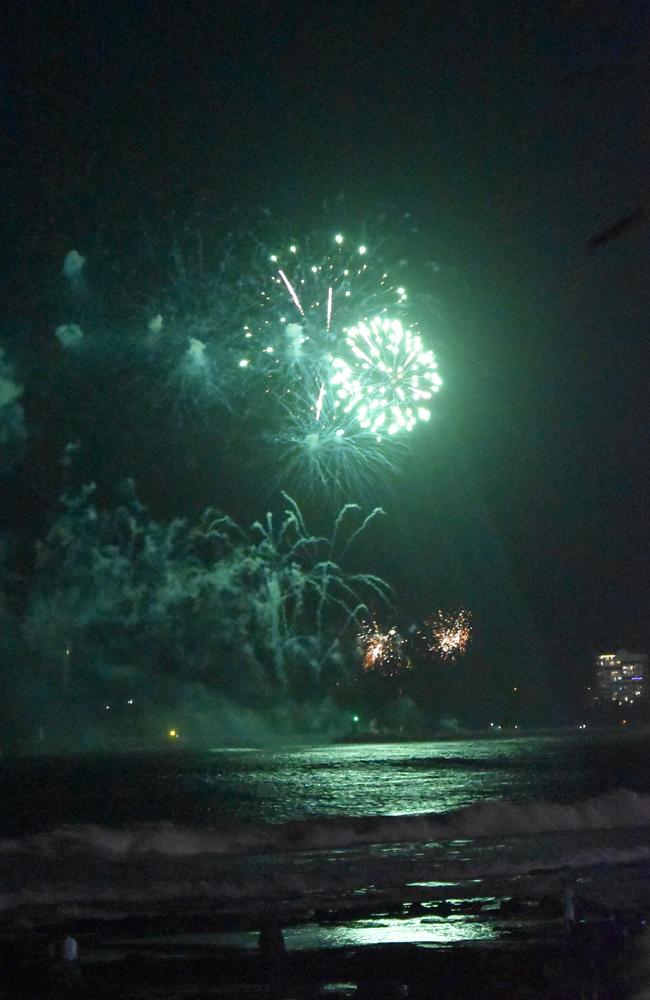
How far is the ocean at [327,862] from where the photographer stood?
14.5 meters

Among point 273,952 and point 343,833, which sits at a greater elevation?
point 273,952

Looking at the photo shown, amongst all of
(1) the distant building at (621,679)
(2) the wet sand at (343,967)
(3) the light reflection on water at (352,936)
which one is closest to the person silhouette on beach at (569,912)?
(2) the wet sand at (343,967)

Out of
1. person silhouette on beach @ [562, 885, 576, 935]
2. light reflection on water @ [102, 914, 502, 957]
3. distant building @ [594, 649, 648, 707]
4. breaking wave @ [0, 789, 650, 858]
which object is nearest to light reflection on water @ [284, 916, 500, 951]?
light reflection on water @ [102, 914, 502, 957]

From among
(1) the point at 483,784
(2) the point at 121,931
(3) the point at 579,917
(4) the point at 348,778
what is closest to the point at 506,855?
(3) the point at 579,917

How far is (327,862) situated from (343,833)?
21.0 feet

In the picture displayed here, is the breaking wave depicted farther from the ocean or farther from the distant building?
the distant building

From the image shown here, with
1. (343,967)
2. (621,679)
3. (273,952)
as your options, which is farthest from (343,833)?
(621,679)

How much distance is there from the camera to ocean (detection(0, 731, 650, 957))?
14.5m

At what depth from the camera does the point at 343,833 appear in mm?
28359

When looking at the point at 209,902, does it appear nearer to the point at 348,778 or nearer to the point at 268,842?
the point at 268,842

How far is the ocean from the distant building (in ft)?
432

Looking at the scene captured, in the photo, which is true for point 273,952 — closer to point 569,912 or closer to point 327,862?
→ point 569,912

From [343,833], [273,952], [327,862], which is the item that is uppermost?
[273,952]

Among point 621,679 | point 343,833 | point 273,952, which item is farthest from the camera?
point 621,679
